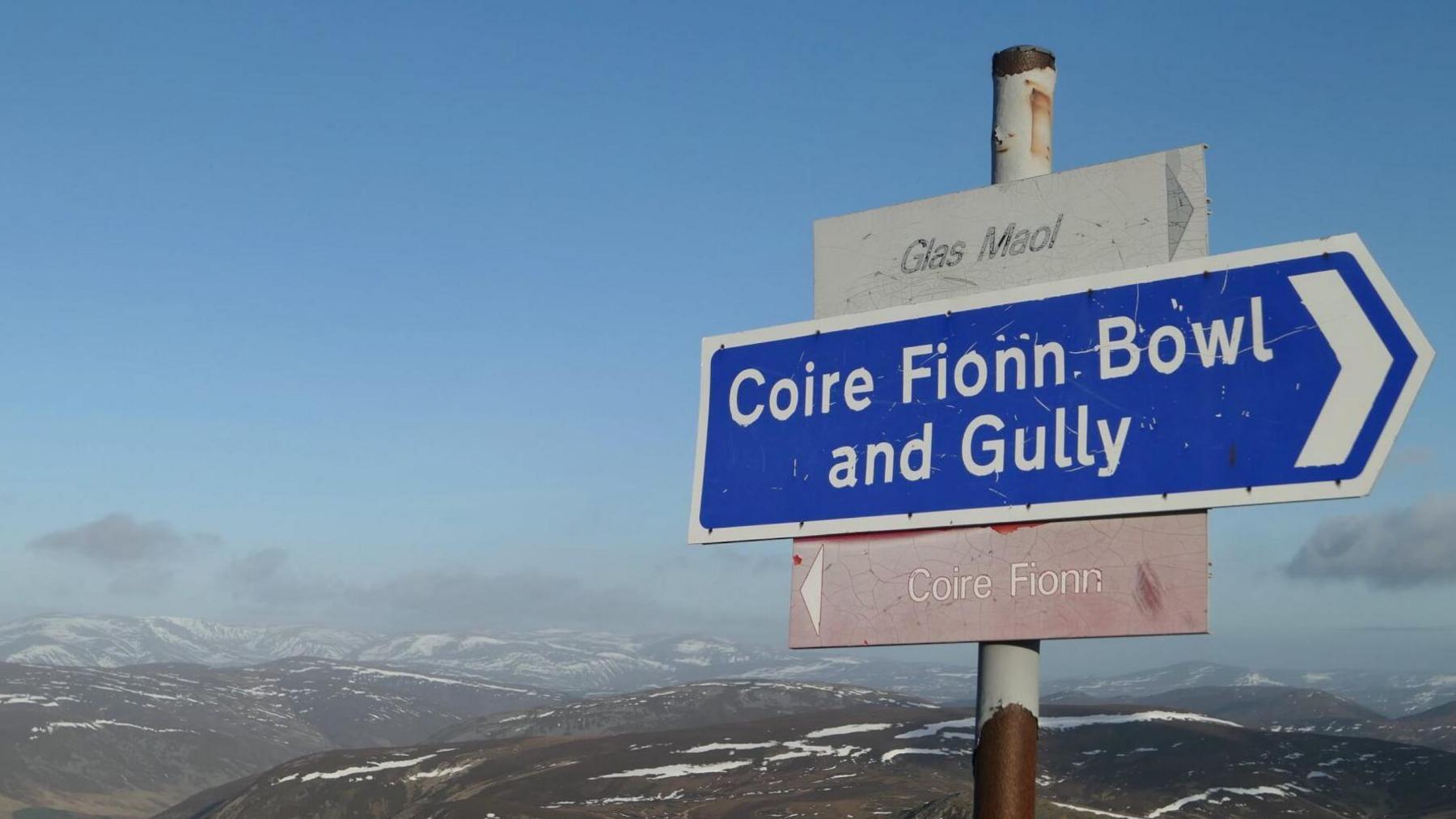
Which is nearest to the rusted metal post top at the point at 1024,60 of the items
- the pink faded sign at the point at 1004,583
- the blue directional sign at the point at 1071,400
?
the blue directional sign at the point at 1071,400

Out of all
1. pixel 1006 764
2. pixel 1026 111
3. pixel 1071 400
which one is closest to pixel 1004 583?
pixel 1006 764

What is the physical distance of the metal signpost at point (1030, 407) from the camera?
672cm

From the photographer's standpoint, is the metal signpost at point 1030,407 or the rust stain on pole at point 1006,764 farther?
the rust stain on pole at point 1006,764

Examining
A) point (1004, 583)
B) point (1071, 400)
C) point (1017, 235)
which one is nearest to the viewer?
point (1004, 583)

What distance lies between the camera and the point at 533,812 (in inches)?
6806

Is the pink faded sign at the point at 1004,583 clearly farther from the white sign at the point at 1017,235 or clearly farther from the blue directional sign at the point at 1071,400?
the white sign at the point at 1017,235

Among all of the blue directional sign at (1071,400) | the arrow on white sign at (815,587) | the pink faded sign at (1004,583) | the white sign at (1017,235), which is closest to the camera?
the blue directional sign at (1071,400)

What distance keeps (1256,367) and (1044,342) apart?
3.64ft

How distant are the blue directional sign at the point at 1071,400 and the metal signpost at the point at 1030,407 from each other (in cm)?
1

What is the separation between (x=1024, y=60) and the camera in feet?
25.9

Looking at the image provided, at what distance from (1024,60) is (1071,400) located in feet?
6.33

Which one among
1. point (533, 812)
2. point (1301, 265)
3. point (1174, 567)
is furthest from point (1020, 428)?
point (533, 812)

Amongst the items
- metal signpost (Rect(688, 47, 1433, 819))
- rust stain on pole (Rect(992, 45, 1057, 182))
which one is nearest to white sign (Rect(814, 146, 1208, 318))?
metal signpost (Rect(688, 47, 1433, 819))

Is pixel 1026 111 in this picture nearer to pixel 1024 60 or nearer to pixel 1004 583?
pixel 1024 60
